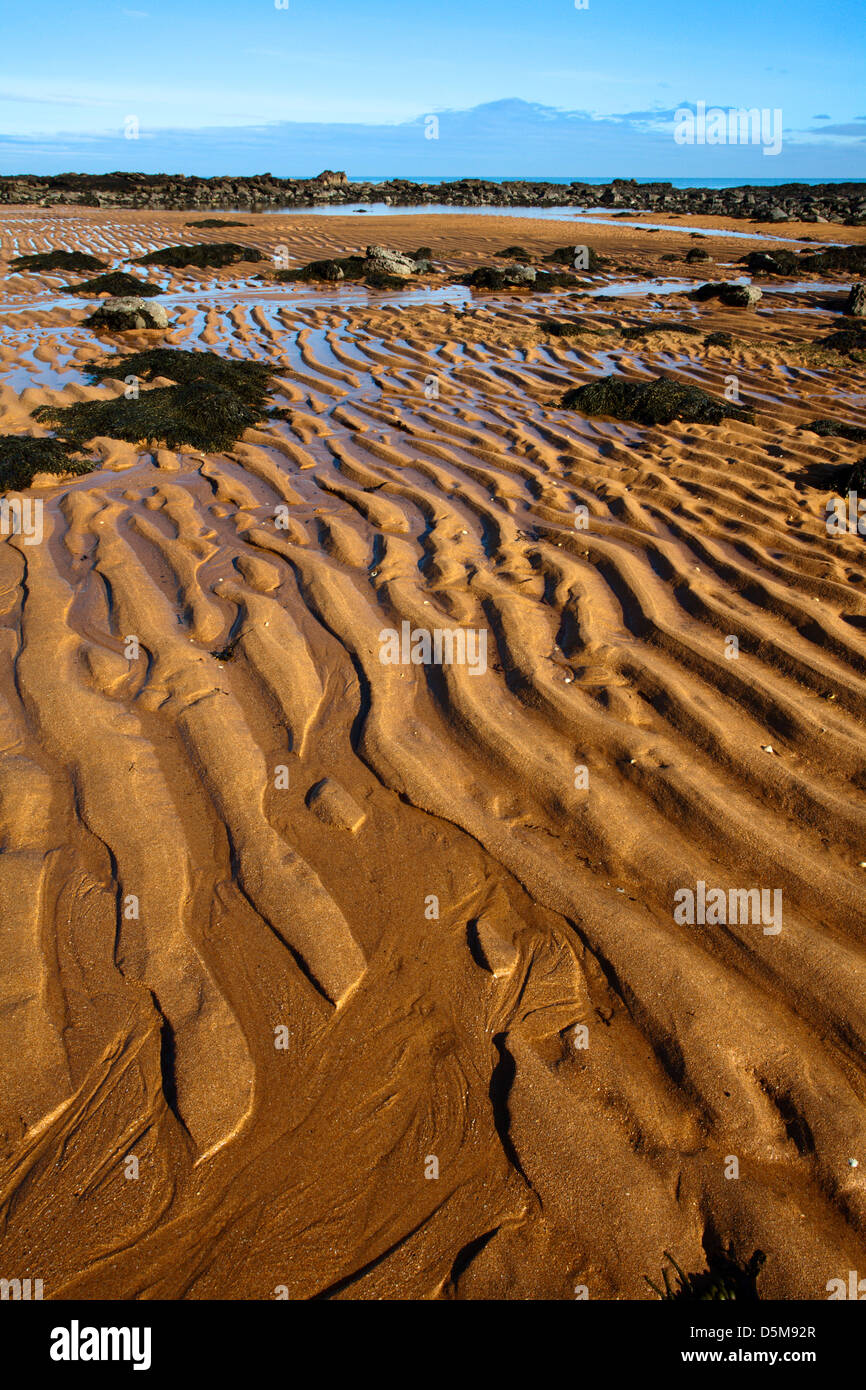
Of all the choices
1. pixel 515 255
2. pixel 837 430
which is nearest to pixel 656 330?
pixel 837 430

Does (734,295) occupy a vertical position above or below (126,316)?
above

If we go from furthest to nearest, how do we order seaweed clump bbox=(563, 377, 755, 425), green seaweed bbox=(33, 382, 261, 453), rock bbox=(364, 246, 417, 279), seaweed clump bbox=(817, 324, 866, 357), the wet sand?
rock bbox=(364, 246, 417, 279)
seaweed clump bbox=(817, 324, 866, 357)
seaweed clump bbox=(563, 377, 755, 425)
green seaweed bbox=(33, 382, 261, 453)
the wet sand

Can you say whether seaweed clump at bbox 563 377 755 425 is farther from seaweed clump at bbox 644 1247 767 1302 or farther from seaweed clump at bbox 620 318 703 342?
seaweed clump at bbox 644 1247 767 1302

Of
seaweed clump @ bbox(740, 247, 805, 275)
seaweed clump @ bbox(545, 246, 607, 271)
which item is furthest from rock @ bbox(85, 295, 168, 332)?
seaweed clump @ bbox(740, 247, 805, 275)

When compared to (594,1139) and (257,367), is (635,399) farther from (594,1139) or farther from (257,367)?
(594,1139)

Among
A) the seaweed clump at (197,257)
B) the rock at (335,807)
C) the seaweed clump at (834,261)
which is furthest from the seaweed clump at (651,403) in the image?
the seaweed clump at (197,257)

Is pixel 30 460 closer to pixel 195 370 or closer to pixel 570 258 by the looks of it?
pixel 195 370
